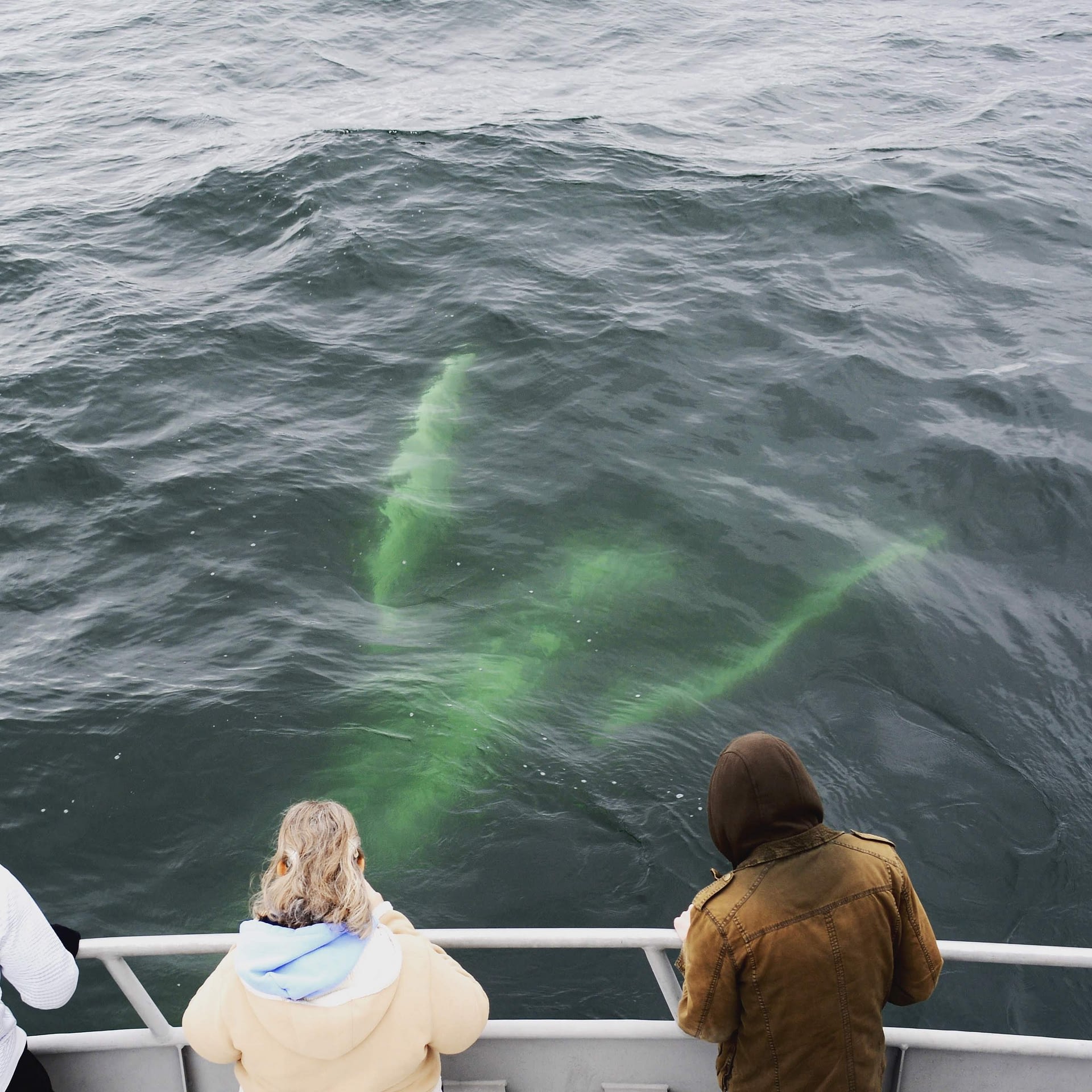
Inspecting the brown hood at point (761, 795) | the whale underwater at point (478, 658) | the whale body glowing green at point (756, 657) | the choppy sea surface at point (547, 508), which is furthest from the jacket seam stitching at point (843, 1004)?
the whale body glowing green at point (756, 657)

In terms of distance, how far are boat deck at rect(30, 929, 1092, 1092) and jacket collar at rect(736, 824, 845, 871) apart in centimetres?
108

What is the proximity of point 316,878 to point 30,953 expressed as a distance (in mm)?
1395

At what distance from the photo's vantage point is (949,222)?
19.5 m

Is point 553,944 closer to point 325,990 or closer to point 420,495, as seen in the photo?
point 325,990

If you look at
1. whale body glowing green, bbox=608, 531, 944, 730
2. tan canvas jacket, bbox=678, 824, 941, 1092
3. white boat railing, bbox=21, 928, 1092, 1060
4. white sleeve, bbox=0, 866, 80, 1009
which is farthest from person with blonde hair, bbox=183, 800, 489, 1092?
whale body glowing green, bbox=608, 531, 944, 730

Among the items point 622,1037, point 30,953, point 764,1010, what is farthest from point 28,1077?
point 764,1010

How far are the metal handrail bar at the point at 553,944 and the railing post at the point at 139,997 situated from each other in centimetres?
5

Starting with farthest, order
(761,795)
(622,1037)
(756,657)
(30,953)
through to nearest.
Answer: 1. (756,657)
2. (622,1037)
3. (30,953)
4. (761,795)

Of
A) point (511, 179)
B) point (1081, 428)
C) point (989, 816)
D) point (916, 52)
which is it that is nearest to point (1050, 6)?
point (916, 52)

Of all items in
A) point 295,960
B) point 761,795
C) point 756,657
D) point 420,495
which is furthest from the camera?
point 420,495

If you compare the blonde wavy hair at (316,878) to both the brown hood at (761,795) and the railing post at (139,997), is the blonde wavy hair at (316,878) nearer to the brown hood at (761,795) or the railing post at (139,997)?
the railing post at (139,997)

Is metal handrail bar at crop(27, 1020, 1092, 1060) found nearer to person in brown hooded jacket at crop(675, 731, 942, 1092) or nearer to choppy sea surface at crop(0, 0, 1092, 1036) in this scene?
person in brown hooded jacket at crop(675, 731, 942, 1092)

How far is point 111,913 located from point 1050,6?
3873cm

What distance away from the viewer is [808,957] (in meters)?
3.77
